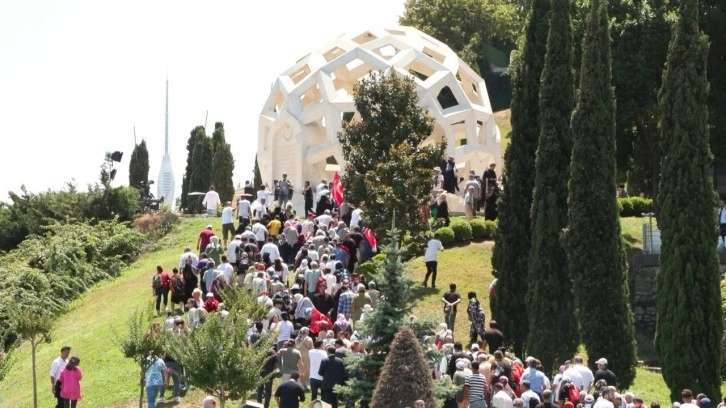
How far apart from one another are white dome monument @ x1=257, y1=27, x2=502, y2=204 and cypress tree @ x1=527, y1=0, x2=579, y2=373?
820 inches

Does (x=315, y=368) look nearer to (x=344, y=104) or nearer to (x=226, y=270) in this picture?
(x=226, y=270)

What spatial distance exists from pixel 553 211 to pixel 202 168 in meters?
36.6

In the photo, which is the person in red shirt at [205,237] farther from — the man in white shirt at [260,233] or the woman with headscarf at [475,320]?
the woman with headscarf at [475,320]

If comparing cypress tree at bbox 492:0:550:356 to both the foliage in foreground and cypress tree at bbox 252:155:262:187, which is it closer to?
the foliage in foreground

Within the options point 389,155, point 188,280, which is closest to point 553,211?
point 188,280

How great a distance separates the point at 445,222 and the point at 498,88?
43.6 metres

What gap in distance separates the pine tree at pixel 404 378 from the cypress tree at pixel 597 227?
23.5ft

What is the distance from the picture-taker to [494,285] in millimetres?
29625

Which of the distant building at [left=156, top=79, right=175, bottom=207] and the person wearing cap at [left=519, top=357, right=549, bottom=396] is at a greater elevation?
the distant building at [left=156, top=79, right=175, bottom=207]

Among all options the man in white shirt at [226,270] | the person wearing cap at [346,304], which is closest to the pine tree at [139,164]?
the man in white shirt at [226,270]

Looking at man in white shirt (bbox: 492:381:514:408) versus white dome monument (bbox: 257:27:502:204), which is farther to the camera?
white dome monument (bbox: 257:27:502:204)

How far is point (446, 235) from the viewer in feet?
125

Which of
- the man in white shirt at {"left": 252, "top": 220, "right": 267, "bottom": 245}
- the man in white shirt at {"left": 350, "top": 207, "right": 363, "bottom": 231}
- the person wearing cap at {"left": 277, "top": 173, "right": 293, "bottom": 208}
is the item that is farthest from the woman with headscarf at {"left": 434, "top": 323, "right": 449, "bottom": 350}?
the person wearing cap at {"left": 277, "top": 173, "right": 293, "bottom": 208}

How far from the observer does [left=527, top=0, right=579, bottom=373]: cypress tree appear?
26938 mm
